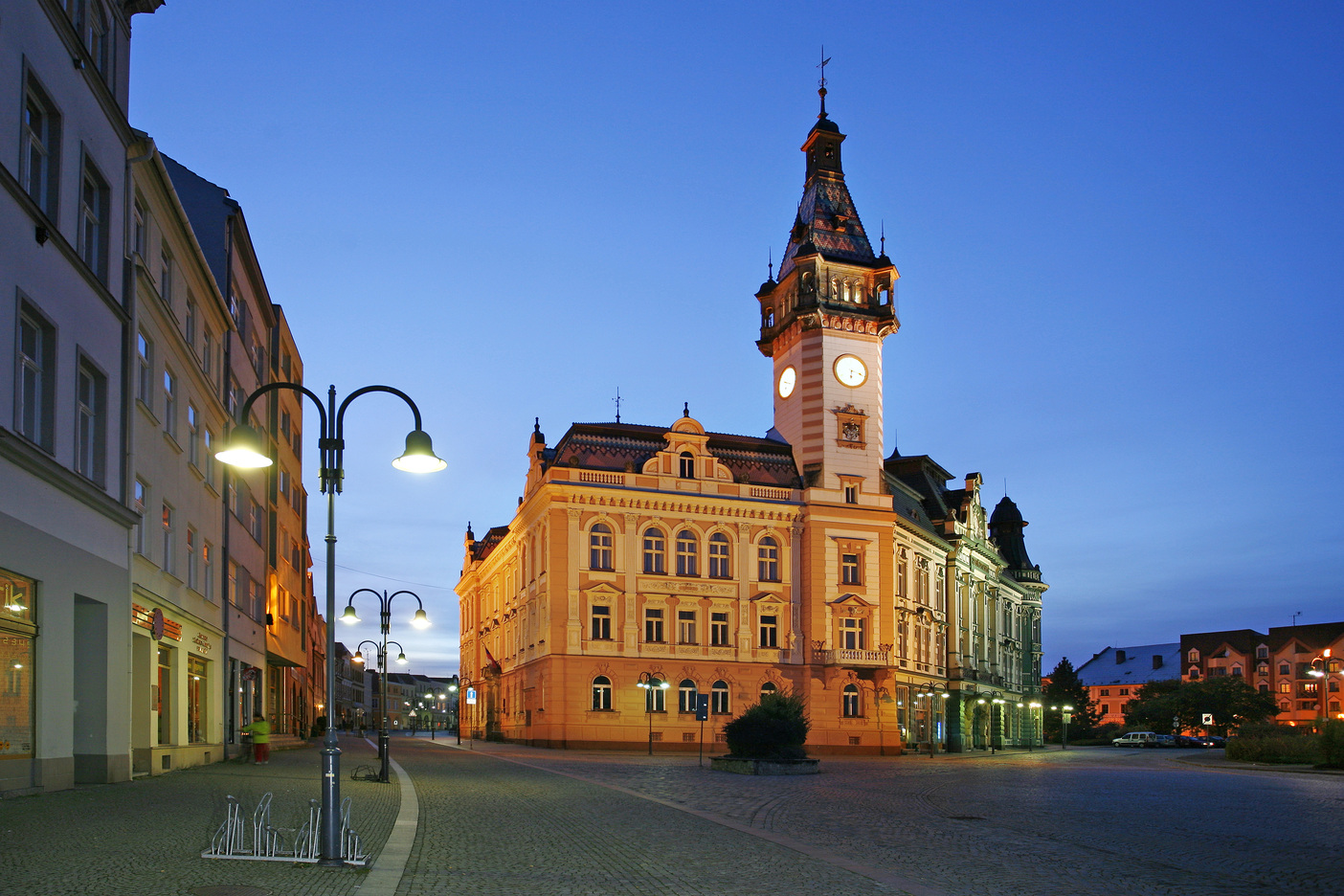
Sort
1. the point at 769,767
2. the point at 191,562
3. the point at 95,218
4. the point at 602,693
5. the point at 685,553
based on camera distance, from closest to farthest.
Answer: the point at 95,218 < the point at 191,562 < the point at 769,767 < the point at 602,693 < the point at 685,553

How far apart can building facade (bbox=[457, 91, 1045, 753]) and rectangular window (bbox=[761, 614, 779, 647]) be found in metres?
0.07

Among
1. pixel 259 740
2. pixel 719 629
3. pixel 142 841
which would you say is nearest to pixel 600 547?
→ pixel 719 629

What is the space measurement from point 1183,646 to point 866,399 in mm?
109421

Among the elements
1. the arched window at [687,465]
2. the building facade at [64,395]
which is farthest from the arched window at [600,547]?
the building facade at [64,395]

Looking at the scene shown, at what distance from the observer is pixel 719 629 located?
192 feet

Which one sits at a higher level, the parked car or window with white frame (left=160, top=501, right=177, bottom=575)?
window with white frame (left=160, top=501, right=177, bottom=575)

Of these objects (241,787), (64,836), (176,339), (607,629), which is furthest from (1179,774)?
(64,836)

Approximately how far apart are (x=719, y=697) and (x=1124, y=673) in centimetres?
11744

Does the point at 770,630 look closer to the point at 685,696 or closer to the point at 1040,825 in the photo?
the point at 685,696

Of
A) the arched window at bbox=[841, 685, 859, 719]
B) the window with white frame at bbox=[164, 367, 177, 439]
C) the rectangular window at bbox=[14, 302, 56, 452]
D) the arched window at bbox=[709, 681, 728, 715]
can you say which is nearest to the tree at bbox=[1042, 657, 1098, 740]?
the arched window at bbox=[841, 685, 859, 719]

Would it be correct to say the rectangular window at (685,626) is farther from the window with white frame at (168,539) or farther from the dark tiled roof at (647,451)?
the window with white frame at (168,539)

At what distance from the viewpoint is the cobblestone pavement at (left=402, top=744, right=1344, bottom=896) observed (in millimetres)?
13398

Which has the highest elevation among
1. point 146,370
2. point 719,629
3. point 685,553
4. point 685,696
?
point 146,370

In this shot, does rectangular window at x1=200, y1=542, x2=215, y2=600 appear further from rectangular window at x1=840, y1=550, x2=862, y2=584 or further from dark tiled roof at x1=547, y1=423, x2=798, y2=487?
rectangular window at x1=840, y1=550, x2=862, y2=584
